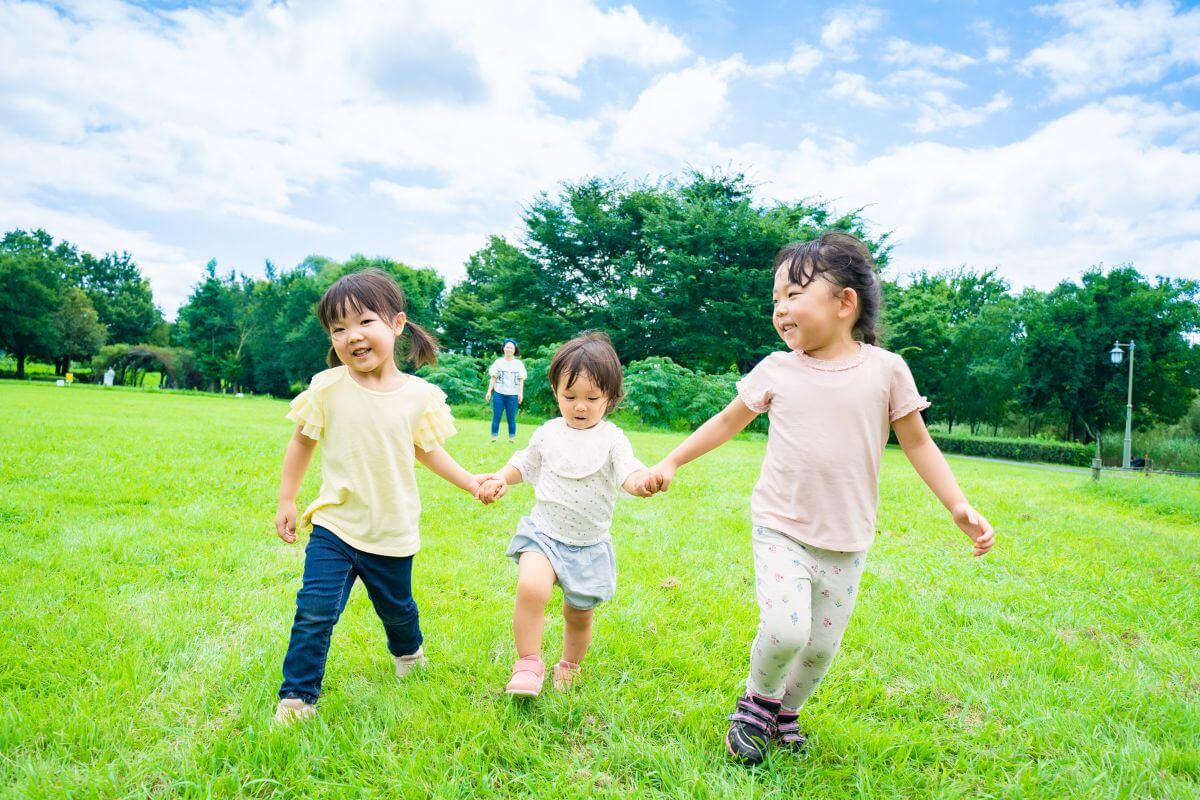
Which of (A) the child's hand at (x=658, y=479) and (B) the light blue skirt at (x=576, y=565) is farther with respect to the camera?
(B) the light blue skirt at (x=576, y=565)

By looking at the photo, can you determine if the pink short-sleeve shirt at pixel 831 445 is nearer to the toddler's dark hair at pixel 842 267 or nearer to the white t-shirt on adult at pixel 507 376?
the toddler's dark hair at pixel 842 267

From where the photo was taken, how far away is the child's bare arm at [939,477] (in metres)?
2.37

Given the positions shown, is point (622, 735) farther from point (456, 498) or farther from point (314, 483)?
point (314, 483)

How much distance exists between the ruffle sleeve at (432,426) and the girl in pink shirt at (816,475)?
0.96 meters

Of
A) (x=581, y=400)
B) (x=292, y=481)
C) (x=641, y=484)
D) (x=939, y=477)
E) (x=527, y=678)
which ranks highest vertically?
(x=581, y=400)

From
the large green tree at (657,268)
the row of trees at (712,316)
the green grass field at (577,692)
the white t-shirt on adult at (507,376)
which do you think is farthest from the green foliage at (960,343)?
the green grass field at (577,692)

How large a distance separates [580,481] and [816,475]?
91 cm

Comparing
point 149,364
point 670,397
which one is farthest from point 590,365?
point 149,364

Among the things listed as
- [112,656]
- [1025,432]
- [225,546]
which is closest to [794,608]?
[112,656]

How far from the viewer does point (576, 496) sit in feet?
8.89

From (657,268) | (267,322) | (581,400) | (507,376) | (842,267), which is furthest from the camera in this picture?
(267,322)

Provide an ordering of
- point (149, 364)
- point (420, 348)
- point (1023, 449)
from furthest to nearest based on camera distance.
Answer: point (149, 364) < point (1023, 449) < point (420, 348)

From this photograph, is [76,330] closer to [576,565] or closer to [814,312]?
[576,565]

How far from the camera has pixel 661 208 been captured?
29.4 meters
